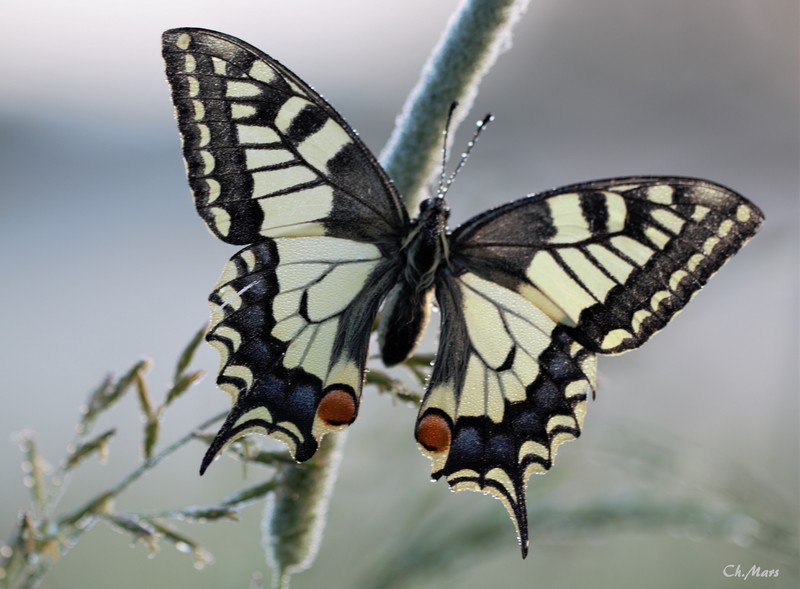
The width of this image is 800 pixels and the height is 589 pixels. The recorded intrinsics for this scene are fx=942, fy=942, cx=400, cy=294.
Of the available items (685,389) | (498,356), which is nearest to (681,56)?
(685,389)

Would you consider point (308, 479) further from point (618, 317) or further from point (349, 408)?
point (618, 317)
